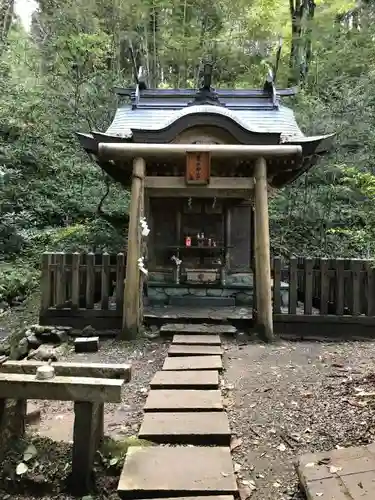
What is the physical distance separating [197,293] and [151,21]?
12.0m

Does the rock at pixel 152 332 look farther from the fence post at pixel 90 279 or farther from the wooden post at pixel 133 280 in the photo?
the fence post at pixel 90 279

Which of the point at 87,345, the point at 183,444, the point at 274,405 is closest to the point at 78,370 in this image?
the point at 183,444

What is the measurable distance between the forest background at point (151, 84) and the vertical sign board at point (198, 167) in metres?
3.49

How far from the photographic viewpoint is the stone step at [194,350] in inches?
226

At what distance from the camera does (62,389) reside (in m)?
2.93

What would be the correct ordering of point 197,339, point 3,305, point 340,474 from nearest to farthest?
point 340,474, point 197,339, point 3,305

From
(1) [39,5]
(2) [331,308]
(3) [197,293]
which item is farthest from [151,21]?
(2) [331,308]

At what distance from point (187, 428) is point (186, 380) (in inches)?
46.6

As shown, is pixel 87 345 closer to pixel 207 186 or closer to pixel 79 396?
pixel 207 186

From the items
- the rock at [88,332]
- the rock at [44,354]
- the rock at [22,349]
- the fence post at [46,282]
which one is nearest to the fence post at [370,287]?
the rock at [88,332]

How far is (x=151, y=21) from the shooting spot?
639 inches

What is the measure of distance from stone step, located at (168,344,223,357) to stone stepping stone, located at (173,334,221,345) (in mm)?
136

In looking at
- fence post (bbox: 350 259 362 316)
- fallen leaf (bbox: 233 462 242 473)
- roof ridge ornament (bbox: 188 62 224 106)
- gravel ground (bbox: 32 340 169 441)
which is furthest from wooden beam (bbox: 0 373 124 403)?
roof ridge ornament (bbox: 188 62 224 106)

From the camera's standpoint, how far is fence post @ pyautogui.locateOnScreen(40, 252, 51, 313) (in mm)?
7223
